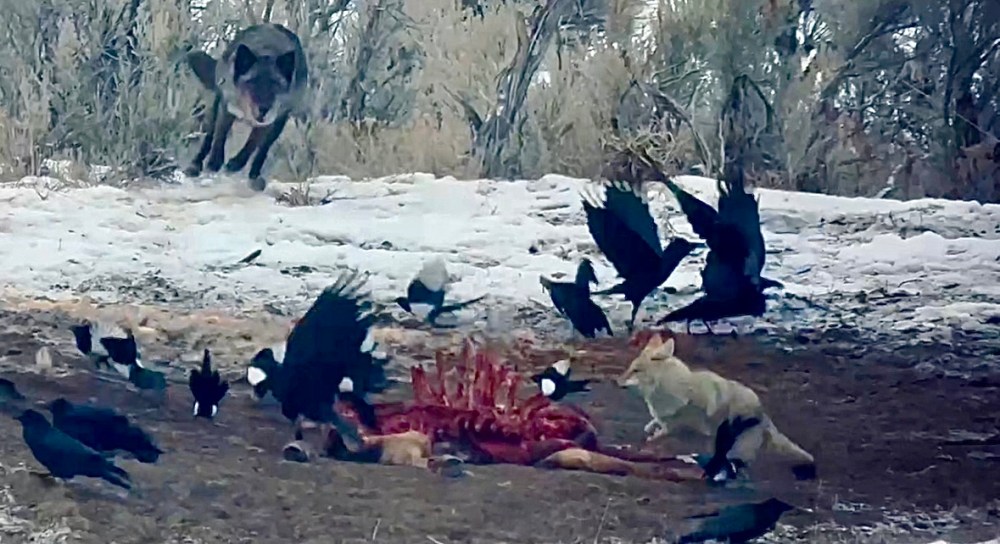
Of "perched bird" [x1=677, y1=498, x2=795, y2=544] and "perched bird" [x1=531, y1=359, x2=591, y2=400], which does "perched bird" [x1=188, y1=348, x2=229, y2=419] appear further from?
"perched bird" [x1=677, y1=498, x2=795, y2=544]

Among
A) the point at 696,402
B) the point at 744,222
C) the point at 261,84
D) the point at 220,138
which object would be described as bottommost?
the point at 696,402

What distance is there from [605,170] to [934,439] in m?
0.82

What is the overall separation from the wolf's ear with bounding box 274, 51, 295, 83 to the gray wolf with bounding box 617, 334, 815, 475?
879 mm

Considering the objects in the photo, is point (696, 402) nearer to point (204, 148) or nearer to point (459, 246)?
point (459, 246)

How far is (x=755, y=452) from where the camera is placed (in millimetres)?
2494

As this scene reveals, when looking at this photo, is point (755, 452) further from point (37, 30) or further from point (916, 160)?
point (37, 30)

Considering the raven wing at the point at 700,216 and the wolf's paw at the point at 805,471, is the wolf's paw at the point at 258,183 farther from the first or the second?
the wolf's paw at the point at 805,471

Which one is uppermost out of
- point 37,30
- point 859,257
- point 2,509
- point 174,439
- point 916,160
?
point 37,30

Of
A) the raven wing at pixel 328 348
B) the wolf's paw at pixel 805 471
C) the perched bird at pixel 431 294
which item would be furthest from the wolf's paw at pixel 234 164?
the wolf's paw at pixel 805 471

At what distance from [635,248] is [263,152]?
0.75 m

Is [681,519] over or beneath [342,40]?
beneath

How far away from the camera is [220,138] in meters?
2.51

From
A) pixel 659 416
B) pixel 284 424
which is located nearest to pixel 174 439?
pixel 284 424

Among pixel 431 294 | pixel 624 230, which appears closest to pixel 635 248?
pixel 624 230
